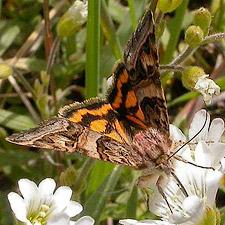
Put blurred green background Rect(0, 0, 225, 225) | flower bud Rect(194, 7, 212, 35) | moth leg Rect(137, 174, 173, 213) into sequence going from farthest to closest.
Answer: blurred green background Rect(0, 0, 225, 225)
flower bud Rect(194, 7, 212, 35)
moth leg Rect(137, 174, 173, 213)

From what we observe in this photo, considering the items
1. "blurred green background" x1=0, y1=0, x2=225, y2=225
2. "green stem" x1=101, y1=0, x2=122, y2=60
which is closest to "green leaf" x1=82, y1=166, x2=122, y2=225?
"blurred green background" x1=0, y1=0, x2=225, y2=225

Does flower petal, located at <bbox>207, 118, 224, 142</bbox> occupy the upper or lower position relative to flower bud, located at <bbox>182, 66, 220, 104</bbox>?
lower

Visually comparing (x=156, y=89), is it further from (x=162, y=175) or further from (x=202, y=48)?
(x=202, y=48)

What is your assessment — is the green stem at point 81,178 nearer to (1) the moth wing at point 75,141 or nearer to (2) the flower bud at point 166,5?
(1) the moth wing at point 75,141

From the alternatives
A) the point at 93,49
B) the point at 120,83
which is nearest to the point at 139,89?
the point at 120,83

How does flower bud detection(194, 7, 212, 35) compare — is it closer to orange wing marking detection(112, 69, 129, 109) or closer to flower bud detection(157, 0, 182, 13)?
flower bud detection(157, 0, 182, 13)

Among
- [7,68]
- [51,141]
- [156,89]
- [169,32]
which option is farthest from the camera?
[169,32]

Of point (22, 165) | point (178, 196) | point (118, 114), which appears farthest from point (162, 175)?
point (22, 165)
